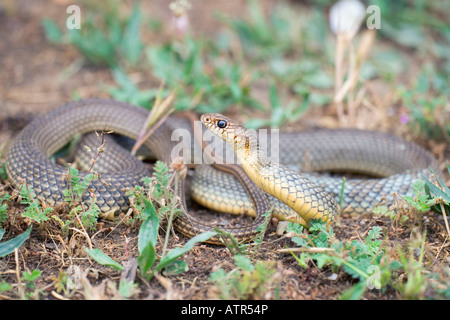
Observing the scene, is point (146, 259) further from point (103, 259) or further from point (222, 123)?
point (222, 123)

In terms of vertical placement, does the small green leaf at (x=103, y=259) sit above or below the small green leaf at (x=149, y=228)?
below

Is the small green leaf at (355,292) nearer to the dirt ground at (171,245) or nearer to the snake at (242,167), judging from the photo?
the dirt ground at (171,245)

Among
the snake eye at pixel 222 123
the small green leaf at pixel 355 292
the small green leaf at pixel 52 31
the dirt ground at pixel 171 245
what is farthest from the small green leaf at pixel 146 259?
the small green leaf at pixel 52 31

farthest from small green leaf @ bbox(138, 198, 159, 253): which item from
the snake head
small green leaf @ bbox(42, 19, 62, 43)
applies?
small green leaf @ bbox(42, 19, 62, 43)

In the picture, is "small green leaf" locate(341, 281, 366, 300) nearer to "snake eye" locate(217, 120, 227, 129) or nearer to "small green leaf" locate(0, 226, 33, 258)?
"snake eye" locate(217, 120, 227, 129)
